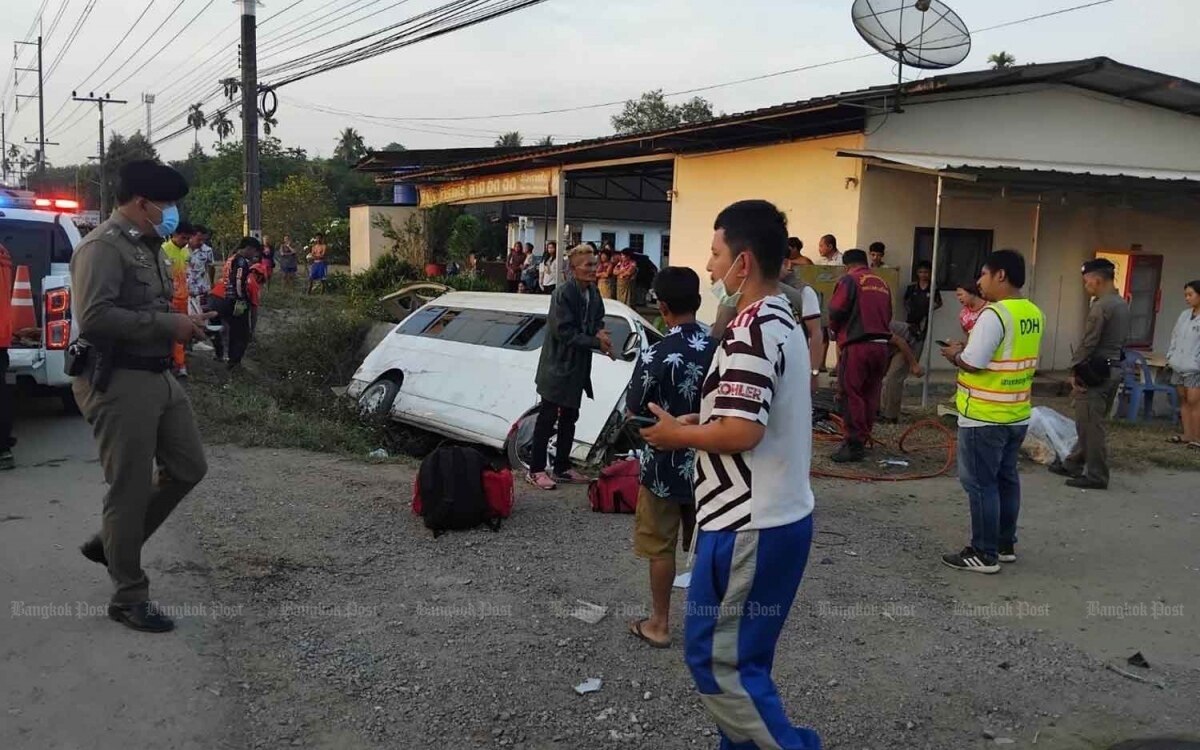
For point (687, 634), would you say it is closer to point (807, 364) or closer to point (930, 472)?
point (807, 364)

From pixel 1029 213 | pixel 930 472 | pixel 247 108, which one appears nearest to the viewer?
pixel 930 472

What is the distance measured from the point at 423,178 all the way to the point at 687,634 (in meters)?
22.2

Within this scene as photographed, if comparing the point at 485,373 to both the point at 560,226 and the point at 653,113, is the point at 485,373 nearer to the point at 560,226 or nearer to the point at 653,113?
the point at 560,226

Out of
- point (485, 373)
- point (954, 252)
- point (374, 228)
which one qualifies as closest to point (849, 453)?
point (485, 373)

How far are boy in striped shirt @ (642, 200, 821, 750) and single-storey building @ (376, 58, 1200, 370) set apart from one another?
842cm

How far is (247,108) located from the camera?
17.3m

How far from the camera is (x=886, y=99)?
11375mm

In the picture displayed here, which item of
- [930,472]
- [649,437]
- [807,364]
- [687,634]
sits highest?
[807,364]

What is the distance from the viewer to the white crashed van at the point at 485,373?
24.0 feet

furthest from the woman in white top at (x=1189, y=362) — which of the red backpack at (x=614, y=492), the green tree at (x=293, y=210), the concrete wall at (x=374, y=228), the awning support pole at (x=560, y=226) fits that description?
the green tree at (x=293, y=210)

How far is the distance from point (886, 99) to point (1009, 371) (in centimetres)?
722

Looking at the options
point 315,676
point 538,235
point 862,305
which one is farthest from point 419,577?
point 538,235

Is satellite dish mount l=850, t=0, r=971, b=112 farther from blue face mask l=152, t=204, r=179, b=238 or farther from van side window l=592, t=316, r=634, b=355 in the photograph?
blue face mask l=152, t=204, r=179, b=238

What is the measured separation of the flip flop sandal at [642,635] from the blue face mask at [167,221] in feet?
8.76
